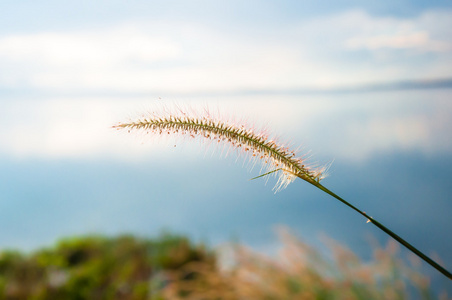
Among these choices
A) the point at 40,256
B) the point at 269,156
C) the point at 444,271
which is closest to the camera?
the point at 444,271

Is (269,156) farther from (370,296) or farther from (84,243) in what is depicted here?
(84,243)

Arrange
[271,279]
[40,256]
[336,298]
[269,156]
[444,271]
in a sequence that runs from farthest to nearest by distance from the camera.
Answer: [40,256] < [271,279] < [336,298] < [269,156] < [444,271]

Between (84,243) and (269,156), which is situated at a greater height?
(84,243)

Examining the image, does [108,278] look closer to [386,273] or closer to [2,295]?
[2,295]

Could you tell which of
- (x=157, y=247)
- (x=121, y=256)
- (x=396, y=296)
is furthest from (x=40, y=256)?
(x=396, y=296)

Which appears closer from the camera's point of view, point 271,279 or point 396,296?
point 396,296

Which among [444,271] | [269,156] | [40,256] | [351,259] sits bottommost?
[444,271]

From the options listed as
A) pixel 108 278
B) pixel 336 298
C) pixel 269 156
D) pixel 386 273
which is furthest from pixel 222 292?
pixel 108 278

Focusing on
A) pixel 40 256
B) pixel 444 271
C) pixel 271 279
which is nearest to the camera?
pixel 444 271

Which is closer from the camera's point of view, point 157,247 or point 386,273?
point 386,273
